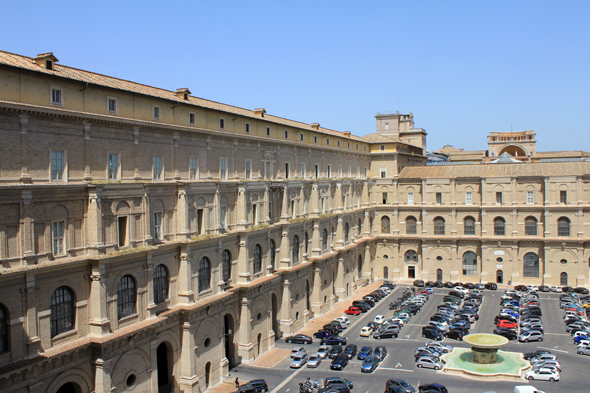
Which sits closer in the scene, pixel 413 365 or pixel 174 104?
pixel 174 104

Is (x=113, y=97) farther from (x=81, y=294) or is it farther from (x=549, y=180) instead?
(x=549, y=180)

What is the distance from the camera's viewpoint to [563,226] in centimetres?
8150

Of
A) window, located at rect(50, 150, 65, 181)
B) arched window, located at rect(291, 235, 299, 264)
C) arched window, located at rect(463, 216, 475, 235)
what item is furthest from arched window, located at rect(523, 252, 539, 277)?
window, located at rect(50, 150, 65, 181)

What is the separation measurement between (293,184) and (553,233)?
149 ft

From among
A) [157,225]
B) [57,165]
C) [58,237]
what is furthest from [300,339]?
[57,165]

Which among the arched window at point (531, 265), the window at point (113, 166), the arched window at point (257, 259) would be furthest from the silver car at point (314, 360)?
the arched window at point (531, 265)

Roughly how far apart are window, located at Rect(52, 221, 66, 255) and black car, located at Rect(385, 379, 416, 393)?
27.7 metres

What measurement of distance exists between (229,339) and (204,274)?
8419 mm

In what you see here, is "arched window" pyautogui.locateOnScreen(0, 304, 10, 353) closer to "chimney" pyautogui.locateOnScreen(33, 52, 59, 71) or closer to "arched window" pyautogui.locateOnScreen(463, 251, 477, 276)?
"chimney" pyautogui.locateOnScreen(33, 52, 59, 71)

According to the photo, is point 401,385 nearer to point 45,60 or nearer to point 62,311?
point 62,311

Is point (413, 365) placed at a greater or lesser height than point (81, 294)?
lesser

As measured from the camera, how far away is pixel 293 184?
212 ft

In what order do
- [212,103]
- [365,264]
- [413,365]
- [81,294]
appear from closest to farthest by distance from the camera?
[81,294], [413,365], [212,103], [365,264]

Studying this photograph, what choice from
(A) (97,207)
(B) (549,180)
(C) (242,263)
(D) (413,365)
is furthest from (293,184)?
(B) (549,180)
